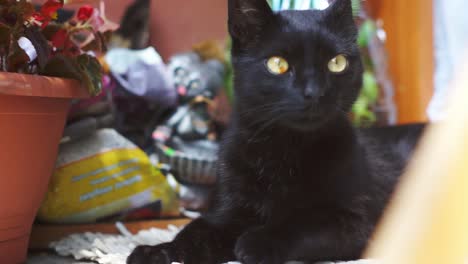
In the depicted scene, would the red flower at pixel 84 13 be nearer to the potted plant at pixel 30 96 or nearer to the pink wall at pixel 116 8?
the potted plant at pixel 30 96

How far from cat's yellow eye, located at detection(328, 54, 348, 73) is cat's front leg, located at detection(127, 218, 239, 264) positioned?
0.44 m

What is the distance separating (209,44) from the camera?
7.19ft

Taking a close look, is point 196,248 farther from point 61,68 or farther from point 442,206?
point 442,206

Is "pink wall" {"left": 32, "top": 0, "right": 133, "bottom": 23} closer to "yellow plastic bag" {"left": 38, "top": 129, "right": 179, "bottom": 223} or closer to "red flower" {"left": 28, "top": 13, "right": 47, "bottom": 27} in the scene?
"yellow plastic bag" {"left": 38, "top": 129, "right": 179, "bottom": 223}

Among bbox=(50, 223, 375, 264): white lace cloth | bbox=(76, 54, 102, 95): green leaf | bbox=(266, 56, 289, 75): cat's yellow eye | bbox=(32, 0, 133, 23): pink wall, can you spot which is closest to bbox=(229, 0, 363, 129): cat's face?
bbox=(266, 56, 289, 75): cat's yellow eye

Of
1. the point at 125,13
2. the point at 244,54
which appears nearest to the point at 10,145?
the point at 244,54

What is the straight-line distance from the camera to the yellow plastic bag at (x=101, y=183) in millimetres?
1384

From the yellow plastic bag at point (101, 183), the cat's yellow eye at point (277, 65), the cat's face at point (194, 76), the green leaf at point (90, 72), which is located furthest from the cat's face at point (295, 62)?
the cat's face at point (194, 76)

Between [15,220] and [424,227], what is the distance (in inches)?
36.6

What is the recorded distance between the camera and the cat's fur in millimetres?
942

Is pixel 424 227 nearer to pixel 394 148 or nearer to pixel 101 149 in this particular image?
pixel 394 148

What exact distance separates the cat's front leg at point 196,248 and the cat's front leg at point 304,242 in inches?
4.3

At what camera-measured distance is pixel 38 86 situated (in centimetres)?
97

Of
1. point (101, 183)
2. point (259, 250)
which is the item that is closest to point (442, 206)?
point (259, 250)
